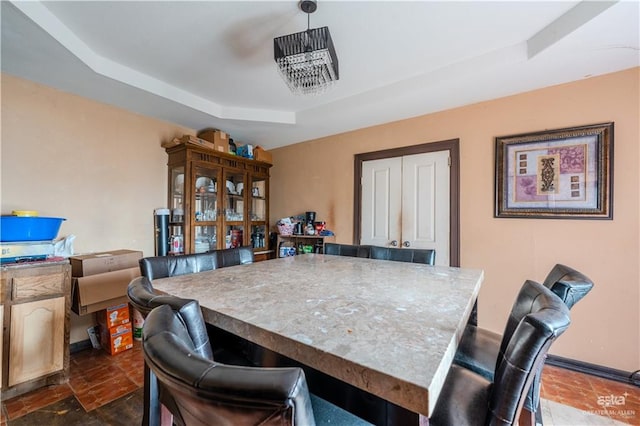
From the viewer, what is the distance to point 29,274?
186cm

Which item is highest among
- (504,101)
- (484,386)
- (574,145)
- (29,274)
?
(504,101)

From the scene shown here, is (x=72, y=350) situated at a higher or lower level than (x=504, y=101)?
lower

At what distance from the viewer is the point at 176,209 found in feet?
10.6

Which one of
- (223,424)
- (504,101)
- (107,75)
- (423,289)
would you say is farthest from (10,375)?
(504,101)

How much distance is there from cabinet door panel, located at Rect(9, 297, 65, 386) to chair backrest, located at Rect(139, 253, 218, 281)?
1180mm

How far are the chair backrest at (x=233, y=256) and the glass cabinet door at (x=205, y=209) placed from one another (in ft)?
4.73

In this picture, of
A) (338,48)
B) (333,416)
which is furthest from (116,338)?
(338,48)

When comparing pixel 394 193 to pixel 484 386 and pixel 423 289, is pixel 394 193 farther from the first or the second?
pixel 484 386

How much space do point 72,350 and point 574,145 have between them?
4792 millimetres

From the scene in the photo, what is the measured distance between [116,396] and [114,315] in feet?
2.64

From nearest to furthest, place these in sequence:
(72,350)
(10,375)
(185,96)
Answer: (10,375) < (72,350) < (185,96)

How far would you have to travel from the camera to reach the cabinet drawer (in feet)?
5.97

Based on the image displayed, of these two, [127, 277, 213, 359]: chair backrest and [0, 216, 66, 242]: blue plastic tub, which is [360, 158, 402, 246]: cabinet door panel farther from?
[0, 216, 66, 242]: blue plastic tub

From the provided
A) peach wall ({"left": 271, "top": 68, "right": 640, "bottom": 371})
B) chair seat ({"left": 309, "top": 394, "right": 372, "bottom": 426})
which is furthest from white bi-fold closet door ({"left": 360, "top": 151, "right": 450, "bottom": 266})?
chair seat ({"left": 309, "top": 394, "right": 372, "bottom": 426})
